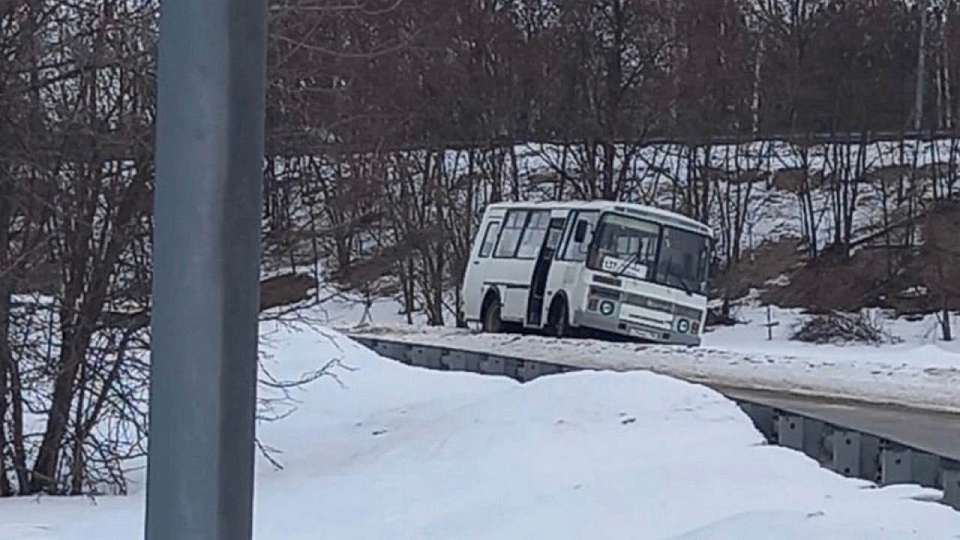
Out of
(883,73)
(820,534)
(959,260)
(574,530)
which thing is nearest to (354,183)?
(574,530)

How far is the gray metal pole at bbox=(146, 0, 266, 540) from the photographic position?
2.77 m

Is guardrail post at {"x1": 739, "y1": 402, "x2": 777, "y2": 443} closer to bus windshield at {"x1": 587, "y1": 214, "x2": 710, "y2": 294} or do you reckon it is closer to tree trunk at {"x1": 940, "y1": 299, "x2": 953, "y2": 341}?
bus windshield at {"x1": 587, "y1": 214, "x2": 710, "y2": 294}

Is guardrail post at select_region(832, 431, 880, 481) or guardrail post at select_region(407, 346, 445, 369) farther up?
guardrail post at select_region(832, 431, 880, 481)

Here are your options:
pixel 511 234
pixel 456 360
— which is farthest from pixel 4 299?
pixel 511 234

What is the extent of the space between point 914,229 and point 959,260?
3284mm

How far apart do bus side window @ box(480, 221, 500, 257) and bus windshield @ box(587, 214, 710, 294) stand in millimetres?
3547

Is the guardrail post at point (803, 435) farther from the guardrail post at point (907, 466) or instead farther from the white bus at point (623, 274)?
the white bus at point (623, 274)

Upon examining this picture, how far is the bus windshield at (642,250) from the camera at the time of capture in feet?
93.9

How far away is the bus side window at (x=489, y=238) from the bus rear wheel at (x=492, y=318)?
1.02 metres

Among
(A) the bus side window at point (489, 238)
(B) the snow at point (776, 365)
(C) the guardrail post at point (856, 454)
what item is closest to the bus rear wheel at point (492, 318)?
(B) the snow at point (776, 365)

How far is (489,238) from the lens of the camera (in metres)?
32.2

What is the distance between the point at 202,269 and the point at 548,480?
8.02 metres

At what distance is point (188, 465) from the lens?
2766mm

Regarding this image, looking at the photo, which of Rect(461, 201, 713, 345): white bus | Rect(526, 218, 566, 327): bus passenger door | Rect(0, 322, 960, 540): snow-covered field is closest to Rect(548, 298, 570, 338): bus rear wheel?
Rect(461, 201, 713, 345): white bus
